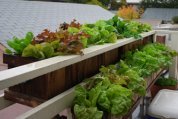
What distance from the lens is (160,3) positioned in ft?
79.6

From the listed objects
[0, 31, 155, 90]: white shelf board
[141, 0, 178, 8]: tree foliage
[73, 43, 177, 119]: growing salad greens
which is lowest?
[73, 43, 177, 119]: growing salad greens

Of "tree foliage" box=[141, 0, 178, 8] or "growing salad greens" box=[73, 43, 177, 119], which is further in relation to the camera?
"tree foliage" box=[141, 0, 178, 8]

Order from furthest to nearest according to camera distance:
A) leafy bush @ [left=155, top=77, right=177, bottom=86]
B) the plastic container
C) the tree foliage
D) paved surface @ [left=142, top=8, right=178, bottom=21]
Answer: the tree foliage, paved surface @ [left=142, top=8, right=178, bottom=21], leafy bush @ [left=155, top=77, right=177, bottom=86], the plastic container

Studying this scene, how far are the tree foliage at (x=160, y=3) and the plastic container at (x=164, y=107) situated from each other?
2344cm

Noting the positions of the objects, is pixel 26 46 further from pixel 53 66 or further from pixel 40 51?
pixel 53 66

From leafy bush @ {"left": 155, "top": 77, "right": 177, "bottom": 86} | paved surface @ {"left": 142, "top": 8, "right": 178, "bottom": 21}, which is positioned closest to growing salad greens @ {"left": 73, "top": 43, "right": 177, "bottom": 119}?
leafy bush @ {"left": 155, "top": 77, "right": 177, "bottom": 86}

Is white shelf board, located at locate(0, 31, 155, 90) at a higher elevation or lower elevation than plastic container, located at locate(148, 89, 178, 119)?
higher

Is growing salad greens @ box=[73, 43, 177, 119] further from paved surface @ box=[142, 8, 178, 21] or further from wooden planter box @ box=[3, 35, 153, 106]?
paved surface @ box=[142, 8, 178, 21]

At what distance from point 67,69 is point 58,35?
160mm

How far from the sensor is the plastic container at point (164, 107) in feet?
5.85

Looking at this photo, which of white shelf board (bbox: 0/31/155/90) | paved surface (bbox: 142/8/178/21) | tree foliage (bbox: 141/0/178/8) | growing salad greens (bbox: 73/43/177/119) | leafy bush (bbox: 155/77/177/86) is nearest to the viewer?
white shelf board (bbox: 0/31/155/90)

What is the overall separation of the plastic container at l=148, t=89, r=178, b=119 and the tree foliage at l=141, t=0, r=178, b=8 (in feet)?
76.9

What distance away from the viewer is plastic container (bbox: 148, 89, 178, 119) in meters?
1.78

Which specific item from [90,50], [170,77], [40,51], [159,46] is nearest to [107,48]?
[90,50]
